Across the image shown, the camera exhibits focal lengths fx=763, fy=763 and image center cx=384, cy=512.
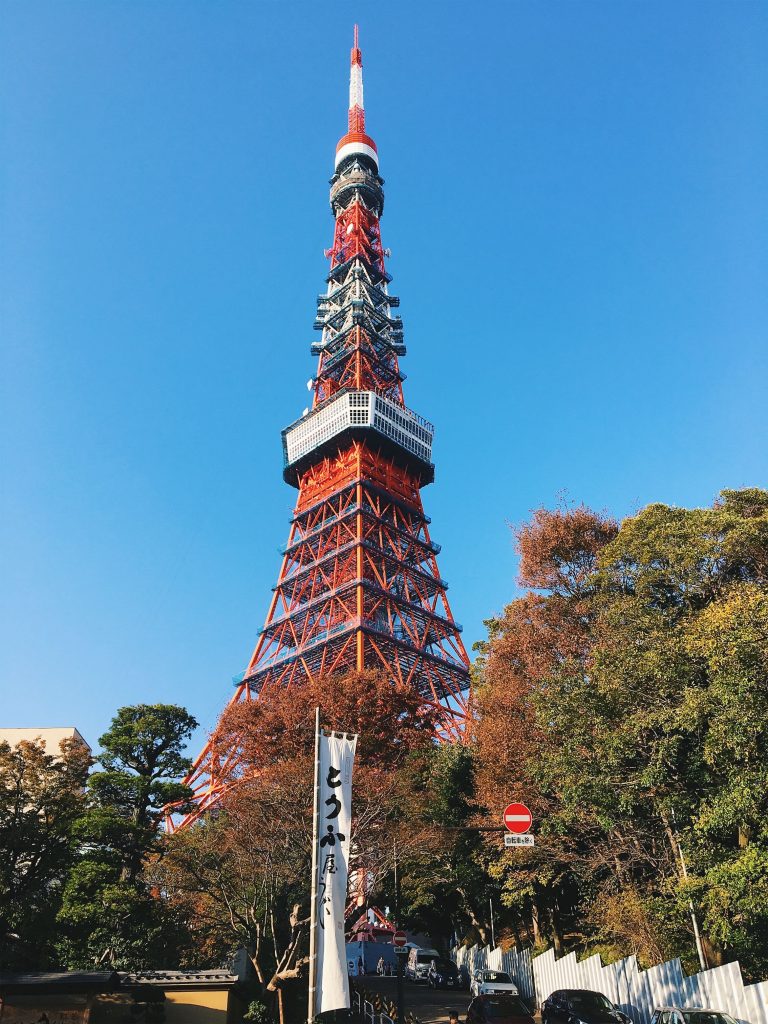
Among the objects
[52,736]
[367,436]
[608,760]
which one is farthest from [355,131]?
[608,760]

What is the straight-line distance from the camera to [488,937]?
2811 centimetres

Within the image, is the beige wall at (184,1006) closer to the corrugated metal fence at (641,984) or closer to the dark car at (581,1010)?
the dark car at (581,1010)

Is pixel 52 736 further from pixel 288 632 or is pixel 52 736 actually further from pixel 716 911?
pixel 716 911

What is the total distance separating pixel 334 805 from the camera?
10.9m

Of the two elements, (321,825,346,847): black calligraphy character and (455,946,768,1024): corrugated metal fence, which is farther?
(455,946,768,1024): corrugated metal fence

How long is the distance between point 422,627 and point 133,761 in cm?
Answer: 2774

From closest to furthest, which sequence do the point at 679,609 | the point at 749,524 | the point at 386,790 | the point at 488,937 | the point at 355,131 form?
the point at 749,524 < the point at 679,609 < the point at 386,790 < the point at 488,937 < the point at 355,131

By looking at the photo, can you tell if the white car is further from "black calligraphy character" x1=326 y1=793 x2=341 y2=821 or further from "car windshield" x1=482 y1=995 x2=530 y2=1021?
"black calligraphy character" x1=326 y1=793 x2=341 y2=821

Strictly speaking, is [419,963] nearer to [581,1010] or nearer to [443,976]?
[443,976]

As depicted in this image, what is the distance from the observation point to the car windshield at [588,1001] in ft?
47.5

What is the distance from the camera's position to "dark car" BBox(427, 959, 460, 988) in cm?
2605

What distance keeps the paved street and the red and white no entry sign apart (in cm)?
714

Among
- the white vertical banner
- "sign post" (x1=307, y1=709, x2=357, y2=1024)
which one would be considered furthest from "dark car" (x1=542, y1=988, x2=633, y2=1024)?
"sign post" (x1=307, y1=709, x2=357, y2=1024)

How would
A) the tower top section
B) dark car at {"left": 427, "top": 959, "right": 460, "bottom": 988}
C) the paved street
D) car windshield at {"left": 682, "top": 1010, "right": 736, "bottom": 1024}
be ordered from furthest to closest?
the tower top section
dark car at {"left": 427, "top": 959, "right": 460, "bottom": 988}
the paved street
car windshield at {"left": 682, "top": 1010, "right": 736, "bottom": 1024}
